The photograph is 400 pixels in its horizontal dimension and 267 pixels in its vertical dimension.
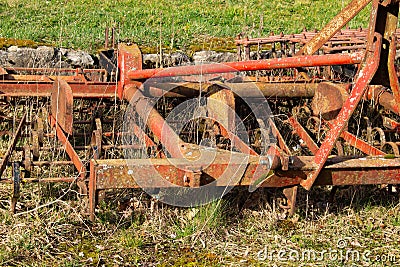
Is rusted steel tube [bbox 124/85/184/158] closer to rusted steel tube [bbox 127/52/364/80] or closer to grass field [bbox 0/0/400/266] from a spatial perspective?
rusted steel tube [bbox 127/52/364/80]

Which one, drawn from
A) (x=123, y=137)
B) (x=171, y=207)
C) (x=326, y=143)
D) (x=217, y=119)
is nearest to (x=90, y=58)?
(x=123, y=137)

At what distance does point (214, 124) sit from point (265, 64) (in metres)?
1.19

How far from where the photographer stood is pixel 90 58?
7.29 metres

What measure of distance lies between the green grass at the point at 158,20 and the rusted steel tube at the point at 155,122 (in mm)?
2859

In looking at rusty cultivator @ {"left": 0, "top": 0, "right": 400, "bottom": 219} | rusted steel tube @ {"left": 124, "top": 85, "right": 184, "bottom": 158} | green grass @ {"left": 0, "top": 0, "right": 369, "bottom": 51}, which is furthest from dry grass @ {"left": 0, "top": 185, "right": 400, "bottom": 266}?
green grass @ {"left": 0, "top": 0, "right": 369, "bottom": 51}

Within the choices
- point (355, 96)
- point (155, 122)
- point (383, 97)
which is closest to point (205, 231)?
point (155, 122)

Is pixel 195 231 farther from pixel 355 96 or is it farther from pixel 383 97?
pixel 383 97

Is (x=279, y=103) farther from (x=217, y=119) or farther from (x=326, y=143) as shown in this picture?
(x=326, y=143)

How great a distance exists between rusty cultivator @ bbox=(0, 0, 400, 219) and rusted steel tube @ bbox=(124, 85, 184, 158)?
0.03ft

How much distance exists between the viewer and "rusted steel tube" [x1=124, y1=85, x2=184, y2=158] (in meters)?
3.50

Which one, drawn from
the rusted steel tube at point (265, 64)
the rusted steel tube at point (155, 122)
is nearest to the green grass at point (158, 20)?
the rusted steel tube at point (155, 122)

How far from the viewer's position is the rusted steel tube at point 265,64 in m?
3.32

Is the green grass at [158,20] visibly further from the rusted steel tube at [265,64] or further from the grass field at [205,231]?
the grass field at [205,231]

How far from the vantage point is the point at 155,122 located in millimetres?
3936
